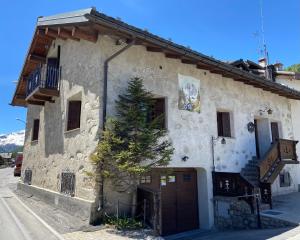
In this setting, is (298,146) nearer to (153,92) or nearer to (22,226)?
(153,92)

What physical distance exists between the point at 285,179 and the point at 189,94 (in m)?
8.75

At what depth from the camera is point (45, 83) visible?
11828mm

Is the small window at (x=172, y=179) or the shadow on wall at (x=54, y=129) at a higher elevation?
the shadow on wall at (x=54, y=129)

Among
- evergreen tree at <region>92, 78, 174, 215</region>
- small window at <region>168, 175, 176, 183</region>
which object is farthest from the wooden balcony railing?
evergreen tree at <region>92, 78, 174, 215</region>

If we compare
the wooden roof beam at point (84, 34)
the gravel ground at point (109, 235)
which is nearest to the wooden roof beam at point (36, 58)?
the wooden roof beam at point (84, 34)

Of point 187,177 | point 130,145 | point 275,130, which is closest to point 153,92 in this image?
point 130,145

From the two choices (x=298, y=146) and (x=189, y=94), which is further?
(x=298, y=146)

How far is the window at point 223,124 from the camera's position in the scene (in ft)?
41.8

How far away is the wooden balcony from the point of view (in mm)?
11539

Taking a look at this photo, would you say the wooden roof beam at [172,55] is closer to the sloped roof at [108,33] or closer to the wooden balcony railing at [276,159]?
the sloped roof at [108,33]

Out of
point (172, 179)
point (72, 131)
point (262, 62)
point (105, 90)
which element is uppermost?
point (262, 62)

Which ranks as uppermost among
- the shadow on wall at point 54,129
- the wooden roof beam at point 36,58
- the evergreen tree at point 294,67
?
the evergreen tree at point 294,67

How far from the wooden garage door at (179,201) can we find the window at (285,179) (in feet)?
22.3

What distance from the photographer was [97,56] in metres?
9.03
